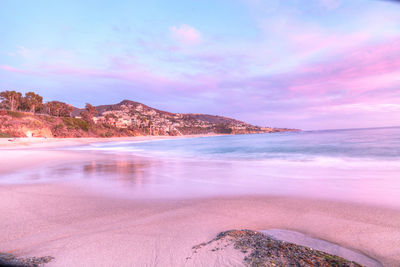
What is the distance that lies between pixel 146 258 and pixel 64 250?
0.90 metres

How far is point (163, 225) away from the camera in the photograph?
3.03 meters

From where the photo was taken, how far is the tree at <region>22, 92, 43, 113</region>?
61.9 meters

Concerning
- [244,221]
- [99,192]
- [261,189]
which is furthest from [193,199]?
[99,192]

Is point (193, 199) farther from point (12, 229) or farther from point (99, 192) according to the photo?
point (12, 229)

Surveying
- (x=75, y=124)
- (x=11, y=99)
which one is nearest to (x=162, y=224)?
(x=75, y=124)

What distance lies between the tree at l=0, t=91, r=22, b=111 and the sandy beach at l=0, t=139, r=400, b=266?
7110cm

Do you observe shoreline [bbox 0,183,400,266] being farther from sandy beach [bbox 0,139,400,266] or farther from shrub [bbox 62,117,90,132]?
shrub [bbox 62,117,90,132]

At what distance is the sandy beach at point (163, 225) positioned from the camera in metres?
2.21

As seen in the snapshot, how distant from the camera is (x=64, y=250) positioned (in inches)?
91.1

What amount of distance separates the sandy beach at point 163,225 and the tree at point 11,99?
71105mm

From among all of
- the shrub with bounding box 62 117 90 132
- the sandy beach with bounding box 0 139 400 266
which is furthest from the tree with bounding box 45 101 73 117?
the sandy beach with bounding box 0 139 400 266

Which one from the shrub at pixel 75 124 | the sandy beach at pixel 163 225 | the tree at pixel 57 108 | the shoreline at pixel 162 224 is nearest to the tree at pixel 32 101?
the tree at pixel 57 108

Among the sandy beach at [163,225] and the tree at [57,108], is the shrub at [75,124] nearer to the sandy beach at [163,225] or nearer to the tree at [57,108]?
the tree at [57,108]

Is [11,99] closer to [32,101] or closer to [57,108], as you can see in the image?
[32,101]
